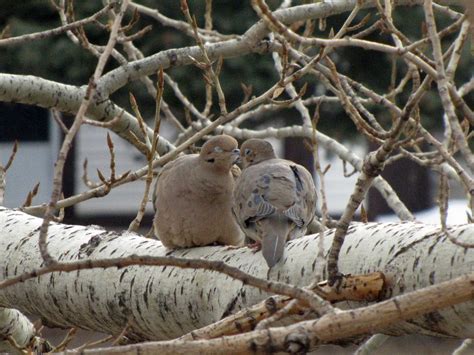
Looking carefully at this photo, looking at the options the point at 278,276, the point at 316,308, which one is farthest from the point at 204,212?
the point at 316,308

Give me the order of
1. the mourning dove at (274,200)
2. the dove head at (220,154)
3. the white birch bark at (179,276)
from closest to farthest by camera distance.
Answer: the white birch bark at (179,276) → the mourning dove at (274,200) → the dove head at (220,154)

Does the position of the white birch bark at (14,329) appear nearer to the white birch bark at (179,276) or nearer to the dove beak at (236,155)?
the white birch bark at (179,276)

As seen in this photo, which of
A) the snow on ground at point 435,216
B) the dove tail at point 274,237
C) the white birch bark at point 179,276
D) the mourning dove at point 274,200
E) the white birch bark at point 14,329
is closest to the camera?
the white birch bark at point 179,276

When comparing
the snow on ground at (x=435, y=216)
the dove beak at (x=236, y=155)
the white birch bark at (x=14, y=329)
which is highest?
the dove beak at (x=236, y=155)

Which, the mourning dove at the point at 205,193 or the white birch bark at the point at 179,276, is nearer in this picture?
the white birch bark at the point at 179,276

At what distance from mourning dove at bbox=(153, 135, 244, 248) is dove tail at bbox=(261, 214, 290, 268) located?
37 centimetres

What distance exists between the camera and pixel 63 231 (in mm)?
3363

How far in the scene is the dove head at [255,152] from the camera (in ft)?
13.5

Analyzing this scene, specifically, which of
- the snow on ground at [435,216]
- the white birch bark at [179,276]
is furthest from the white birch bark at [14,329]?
the snow on ground at [435,216]

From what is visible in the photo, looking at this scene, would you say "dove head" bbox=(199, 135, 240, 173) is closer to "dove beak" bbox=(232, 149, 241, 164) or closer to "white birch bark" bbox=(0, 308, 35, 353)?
"dove beak" bbox=(232, 149, 241, 164)

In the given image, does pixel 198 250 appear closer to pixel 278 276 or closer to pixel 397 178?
pixel 278 276

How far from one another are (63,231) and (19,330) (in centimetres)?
61

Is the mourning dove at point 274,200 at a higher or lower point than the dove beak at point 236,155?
lower

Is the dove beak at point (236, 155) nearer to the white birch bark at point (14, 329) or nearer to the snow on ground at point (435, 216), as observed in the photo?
the white birch bark at point (14, 329)
